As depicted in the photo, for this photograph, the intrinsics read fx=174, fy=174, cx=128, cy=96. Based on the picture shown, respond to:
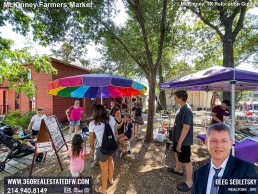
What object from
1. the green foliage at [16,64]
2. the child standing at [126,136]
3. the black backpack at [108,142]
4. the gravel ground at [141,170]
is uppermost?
the green foliage at [16,64]

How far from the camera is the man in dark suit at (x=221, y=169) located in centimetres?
133

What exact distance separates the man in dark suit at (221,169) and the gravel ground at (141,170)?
2.23 m

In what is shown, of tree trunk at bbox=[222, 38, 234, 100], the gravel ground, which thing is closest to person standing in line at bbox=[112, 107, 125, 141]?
the gravel ground

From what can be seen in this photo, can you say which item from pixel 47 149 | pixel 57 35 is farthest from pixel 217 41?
pixel 47 149

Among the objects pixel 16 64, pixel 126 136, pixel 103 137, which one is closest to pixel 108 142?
pixel 103 137

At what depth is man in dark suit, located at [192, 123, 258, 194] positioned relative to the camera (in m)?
1.33

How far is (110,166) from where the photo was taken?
3613 mm

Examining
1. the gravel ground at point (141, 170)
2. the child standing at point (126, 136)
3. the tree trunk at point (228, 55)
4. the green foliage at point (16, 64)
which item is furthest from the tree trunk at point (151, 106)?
the green foliage at point (16, 64)

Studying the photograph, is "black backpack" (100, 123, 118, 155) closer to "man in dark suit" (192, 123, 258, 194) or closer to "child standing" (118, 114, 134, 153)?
"man in dark suit" (192, 123, 258, 194)

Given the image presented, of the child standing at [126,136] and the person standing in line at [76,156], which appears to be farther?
the child standing at [126,136]

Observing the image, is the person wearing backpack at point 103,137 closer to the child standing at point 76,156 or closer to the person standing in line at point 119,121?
the child standing at point 76,156

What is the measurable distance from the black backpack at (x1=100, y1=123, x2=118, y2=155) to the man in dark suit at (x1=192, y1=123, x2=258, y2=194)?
187 centimetres

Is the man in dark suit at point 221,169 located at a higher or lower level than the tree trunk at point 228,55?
lower

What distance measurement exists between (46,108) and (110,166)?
36.3ft
